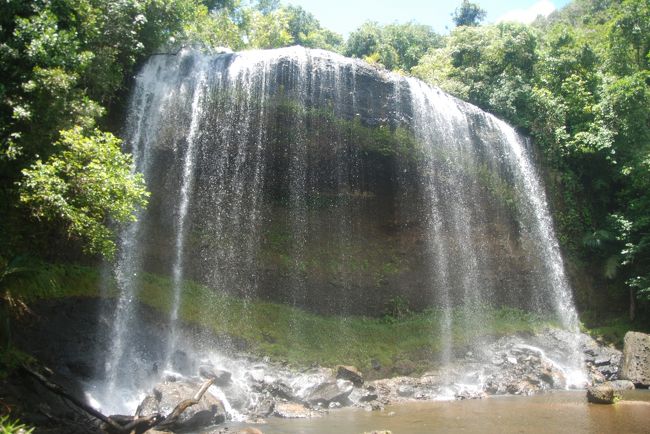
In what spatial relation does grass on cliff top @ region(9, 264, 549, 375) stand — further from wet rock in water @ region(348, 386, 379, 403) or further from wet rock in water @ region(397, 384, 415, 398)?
wet rock in water @ region(348, 386, 379, 403)

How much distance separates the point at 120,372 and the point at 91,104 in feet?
21.0

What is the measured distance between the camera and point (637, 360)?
13906 mm

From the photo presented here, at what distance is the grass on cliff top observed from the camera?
14383 mm

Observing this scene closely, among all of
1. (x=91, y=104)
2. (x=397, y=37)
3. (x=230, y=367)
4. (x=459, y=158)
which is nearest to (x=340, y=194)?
(x=459, y=158)

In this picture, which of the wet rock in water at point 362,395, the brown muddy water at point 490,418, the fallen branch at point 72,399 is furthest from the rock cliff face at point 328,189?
the brown muddy water at point 490,418

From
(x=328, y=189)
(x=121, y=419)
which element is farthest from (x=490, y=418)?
(x=328, y=189)

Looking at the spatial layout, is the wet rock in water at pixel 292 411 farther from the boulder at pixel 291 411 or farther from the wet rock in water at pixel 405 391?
the wet rock in water at pixel 405 391

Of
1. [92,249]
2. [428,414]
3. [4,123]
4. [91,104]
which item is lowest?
[428,414]

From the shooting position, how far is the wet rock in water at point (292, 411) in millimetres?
10570

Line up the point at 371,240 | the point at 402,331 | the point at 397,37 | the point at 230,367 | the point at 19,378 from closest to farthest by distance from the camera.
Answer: the point at 19,378, the point at 230,367, the point at 402,331, the point at 371,240, the point at 397,37

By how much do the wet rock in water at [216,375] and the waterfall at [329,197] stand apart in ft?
7.03

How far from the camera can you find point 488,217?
19.2 metres

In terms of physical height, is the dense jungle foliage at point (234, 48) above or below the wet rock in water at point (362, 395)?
above

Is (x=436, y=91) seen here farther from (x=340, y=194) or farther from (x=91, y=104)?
(x=91, y=104)
